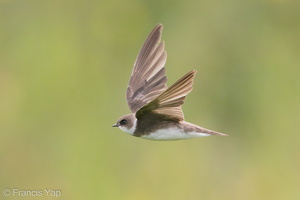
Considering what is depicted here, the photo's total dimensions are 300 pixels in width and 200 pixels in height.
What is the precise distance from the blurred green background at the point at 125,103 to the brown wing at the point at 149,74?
38.6 inches

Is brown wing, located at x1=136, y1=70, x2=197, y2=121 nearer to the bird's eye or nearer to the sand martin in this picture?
the sand martin

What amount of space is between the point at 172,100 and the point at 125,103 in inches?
87.5

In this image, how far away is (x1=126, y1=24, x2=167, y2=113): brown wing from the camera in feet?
15.9

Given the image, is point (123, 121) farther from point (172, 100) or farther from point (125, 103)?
point (125, 103)

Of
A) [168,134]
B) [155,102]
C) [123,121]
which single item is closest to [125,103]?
[123,121]

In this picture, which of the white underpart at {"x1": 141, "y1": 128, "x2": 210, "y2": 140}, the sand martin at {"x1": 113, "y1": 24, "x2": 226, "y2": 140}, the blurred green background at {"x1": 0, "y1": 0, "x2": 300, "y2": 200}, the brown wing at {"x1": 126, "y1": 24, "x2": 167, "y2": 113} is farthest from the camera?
the blurred green background at {"x1": 0, "y1": 0, "x2": 300, "y2": 200}

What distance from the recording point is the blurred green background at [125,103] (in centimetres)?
598

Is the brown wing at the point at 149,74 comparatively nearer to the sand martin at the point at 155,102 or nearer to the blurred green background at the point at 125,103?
the sand martin at the point at 155,102

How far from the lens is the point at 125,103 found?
20.6 ft

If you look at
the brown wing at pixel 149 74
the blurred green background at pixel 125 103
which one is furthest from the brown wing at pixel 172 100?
the blurred green background at pixel 125 103

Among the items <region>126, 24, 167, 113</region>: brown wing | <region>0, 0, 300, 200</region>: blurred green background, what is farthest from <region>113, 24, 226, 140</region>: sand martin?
<region>0, 0, 300, 200</region>: blurred green background

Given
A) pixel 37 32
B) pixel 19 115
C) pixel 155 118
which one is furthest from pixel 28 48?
pixel 155 118

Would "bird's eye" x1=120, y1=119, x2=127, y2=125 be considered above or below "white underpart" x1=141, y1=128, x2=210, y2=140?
above

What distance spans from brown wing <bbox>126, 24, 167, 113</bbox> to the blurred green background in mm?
980
